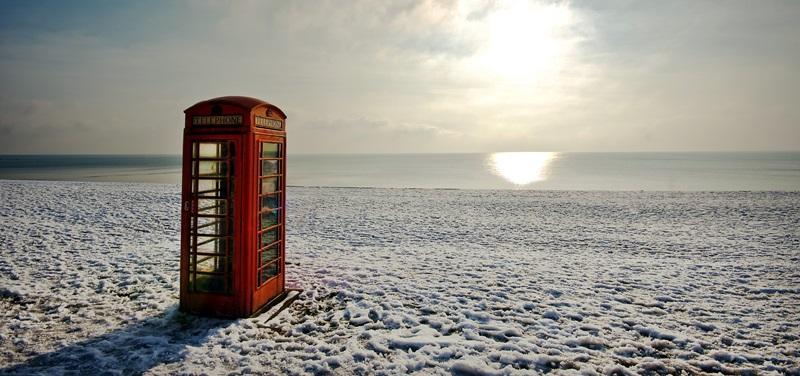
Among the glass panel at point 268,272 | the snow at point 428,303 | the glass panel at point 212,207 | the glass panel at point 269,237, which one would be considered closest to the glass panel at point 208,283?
the snow at point 428,303

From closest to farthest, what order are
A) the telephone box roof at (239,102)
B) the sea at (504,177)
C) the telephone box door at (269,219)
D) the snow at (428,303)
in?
the snow at (428,303), the telephone box roof at (239,102), the telephone box door at (269,219), the sea at (504,177)

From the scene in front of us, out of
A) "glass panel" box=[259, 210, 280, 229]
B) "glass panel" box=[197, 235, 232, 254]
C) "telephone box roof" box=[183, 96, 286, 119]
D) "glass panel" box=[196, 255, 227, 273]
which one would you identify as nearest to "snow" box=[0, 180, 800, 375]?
"glass panel" box=[196, 255, 227, 273]

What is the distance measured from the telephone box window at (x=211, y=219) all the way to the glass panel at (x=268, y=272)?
436 millimetres

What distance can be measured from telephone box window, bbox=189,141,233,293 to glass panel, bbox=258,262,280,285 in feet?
1.43

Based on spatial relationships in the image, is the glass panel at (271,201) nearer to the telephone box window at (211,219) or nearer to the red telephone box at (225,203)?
the red telephone box at (225,203)

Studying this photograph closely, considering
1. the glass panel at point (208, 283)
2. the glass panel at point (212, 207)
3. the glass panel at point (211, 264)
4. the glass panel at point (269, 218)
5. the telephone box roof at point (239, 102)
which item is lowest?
the glass panel at point (208, 283)

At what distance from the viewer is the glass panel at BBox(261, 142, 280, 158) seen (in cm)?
557

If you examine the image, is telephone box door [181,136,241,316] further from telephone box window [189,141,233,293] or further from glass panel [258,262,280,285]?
glass panel [258,262,280,285]

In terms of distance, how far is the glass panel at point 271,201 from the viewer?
5.78 m

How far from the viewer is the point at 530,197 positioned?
2258 centimetres

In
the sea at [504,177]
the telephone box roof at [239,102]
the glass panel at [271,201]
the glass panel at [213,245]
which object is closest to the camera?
the telephone box roof at [239,102]

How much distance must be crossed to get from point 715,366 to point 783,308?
289 centimetres

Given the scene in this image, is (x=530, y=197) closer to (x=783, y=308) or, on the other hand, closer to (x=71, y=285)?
(x=783, y=308)

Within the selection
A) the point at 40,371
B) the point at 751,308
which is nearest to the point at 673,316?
the point at 751,308
